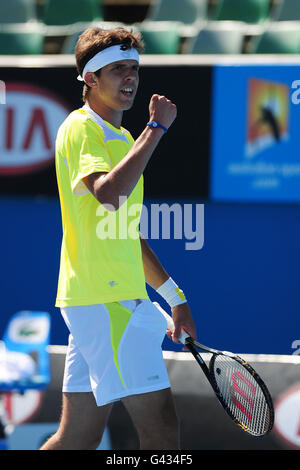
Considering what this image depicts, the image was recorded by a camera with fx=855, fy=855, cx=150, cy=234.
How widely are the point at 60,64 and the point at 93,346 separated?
214 cm

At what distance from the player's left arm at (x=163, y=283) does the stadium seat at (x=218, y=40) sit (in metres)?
3.18

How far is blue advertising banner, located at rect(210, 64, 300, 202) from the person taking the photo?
4.29 m

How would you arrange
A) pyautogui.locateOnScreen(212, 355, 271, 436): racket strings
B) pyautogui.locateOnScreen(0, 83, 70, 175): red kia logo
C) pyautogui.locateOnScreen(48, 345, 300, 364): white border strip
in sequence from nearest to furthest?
pyautogui.locateOnScreen(212, 355, 271, 436): racket strings → pyautogui.locateOnScreen(48, 345, 300, 364): white border strip → pyautogui.locateOnScreen(0, 83, 70, 175): red kia logo

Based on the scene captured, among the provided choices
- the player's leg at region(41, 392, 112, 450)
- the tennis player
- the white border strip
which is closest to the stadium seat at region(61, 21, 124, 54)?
the white border strip

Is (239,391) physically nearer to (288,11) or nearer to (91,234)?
→ (91,234)

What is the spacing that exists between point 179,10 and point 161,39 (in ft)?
3.68

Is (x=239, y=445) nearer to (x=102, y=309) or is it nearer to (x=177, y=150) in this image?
(x=177, y=150)

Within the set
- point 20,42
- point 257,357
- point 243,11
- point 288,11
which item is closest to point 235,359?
point 257,357

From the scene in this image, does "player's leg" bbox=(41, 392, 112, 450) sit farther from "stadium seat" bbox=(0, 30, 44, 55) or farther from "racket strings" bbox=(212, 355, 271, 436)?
"stadium seat" bbox=(0, 30, 44, 55)

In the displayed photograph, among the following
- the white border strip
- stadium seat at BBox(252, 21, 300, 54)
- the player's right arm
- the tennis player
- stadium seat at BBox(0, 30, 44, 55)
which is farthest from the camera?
stadium seat at BBox(0, 30, 44, 55)

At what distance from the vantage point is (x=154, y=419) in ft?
8.79

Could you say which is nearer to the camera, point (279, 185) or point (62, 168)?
point (62, 168)

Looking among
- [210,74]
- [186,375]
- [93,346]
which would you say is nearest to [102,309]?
[93,346]

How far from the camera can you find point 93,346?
107 inches
